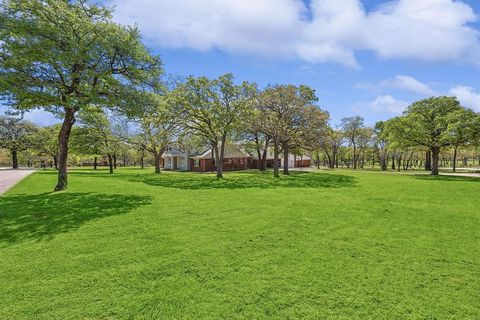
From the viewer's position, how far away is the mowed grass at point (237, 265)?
4.12 meters

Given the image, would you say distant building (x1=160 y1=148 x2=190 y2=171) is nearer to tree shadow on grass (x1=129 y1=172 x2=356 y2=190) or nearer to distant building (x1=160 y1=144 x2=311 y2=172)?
distant building (x1=160 y1=144 x2=311 y2=172)

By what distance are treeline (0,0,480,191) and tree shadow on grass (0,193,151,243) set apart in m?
4.30

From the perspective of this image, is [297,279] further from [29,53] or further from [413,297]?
[29,53]

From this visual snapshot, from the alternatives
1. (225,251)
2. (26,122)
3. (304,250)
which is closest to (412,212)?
(304,250)

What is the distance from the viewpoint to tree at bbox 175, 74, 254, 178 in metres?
27.4

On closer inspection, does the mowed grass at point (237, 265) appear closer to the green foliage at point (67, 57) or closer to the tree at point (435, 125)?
the green foliage at point (67, 57)

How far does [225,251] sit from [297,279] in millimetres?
1961

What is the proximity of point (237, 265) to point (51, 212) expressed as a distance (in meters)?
8.27

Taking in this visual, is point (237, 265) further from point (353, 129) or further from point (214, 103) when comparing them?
point (353, 129)

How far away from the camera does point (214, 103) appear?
2808cm

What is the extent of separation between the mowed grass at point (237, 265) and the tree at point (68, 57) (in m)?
6.31

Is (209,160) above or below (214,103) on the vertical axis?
below

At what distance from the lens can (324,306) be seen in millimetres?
4152

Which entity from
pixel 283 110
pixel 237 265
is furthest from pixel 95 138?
pixel 237 265
